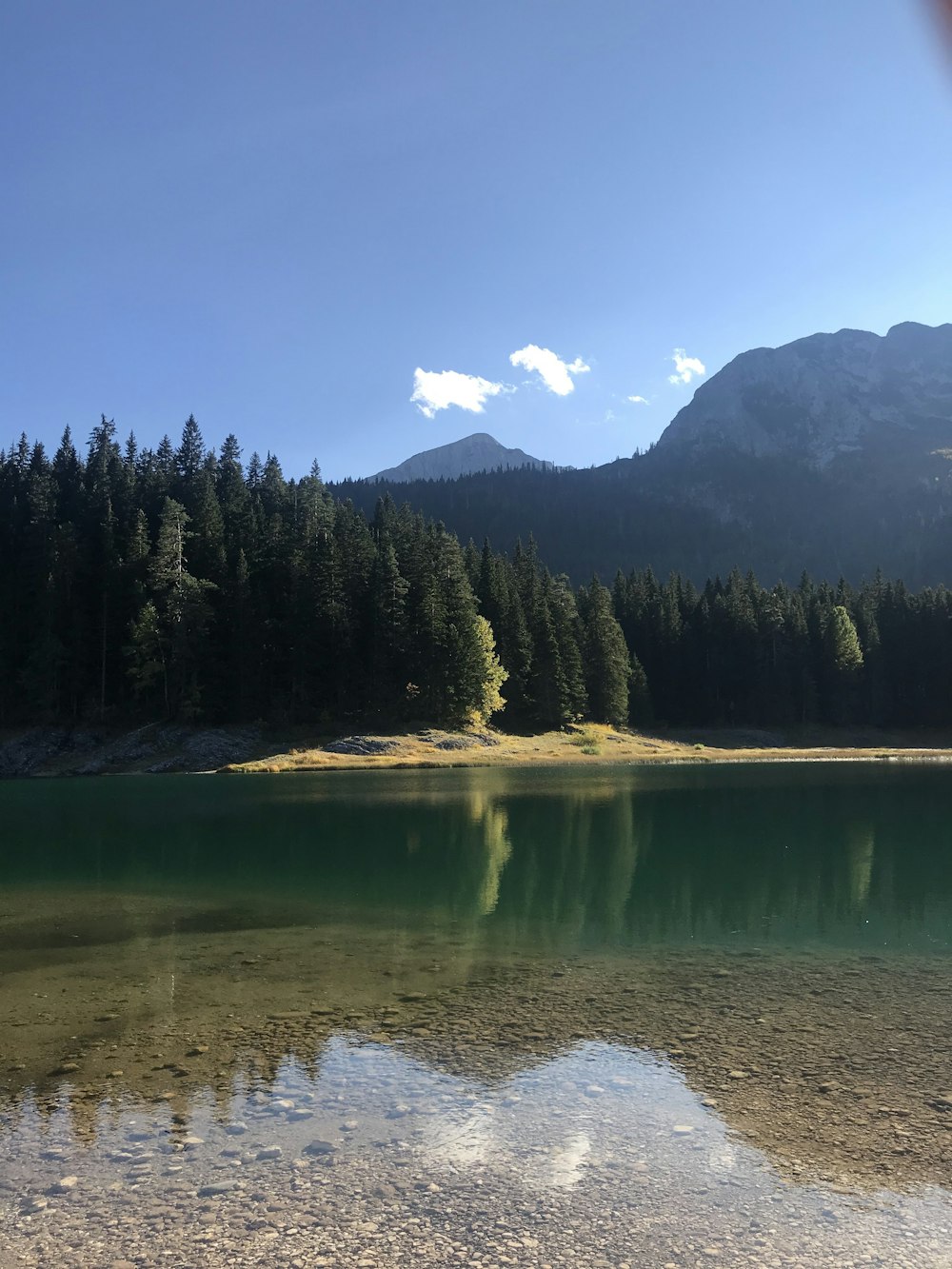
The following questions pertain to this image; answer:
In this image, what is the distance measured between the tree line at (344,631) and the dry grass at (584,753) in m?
4.58

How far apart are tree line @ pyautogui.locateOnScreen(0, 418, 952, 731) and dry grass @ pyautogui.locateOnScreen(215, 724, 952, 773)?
4.58m

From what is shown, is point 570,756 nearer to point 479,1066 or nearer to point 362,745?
point 362,745

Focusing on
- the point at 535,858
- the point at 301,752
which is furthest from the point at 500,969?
the point at 301,752

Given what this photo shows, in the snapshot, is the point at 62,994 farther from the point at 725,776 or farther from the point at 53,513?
the point at 53,513

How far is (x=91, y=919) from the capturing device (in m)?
19.6

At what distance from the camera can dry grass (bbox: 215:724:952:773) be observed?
7431cm

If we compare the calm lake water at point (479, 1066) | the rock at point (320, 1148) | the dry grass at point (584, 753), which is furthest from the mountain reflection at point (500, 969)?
the dry grass at point (584, 753)

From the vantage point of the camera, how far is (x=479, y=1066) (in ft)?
33.6

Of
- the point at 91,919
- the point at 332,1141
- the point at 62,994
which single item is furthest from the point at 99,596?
the point at 332,1141

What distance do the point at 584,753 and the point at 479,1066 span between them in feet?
259

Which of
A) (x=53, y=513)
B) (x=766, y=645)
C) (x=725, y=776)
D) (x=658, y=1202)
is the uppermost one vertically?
(x=53, y=513)

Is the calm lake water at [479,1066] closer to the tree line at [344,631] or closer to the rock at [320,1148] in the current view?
the rock at [320,1148]

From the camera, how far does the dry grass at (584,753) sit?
7431 centimetres

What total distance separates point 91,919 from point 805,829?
90.3ft
